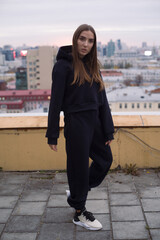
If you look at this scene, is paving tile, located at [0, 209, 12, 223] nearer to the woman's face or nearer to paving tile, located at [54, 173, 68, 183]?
paving tile, located at [54, 173, 68, 183]

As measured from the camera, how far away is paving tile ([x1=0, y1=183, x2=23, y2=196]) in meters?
2.88

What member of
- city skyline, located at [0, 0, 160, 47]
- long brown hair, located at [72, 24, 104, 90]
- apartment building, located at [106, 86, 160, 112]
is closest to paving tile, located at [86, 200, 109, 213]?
long brown hair, located at [72, 24, 104, 90]

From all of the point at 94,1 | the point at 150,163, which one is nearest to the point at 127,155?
the point at 150,163

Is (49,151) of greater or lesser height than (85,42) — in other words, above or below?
below

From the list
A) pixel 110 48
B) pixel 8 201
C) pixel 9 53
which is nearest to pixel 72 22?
pixel 110 48

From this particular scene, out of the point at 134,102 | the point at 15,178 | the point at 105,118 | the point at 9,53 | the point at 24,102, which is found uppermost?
the point at 9,53

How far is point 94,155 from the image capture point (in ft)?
7.68

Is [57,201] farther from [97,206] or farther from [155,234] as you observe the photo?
[155,234]

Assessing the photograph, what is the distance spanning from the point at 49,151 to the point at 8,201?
2.76ft

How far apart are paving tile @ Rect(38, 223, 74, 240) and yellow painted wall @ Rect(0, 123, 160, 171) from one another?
1179 millimetres

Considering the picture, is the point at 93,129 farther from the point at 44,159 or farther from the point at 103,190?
the point at 44,159

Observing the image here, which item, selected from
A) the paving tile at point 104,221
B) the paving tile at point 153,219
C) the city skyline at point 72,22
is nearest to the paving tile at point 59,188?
the paving tile at point 104,221

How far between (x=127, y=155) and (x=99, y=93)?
133cm

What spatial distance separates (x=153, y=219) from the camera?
2.32 meters
